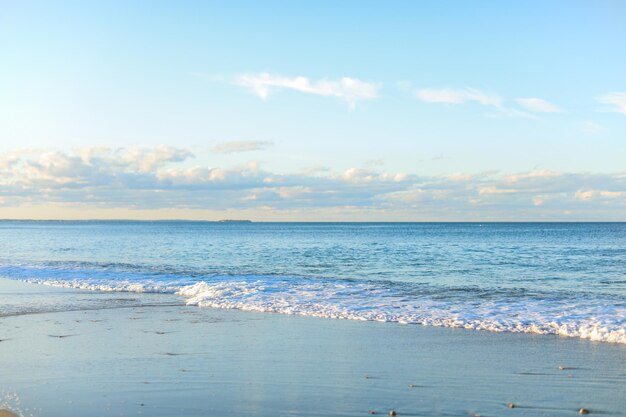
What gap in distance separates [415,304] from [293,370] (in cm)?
912

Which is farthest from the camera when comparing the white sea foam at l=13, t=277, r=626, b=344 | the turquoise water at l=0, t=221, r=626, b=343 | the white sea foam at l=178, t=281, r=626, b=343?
the turquoise water at l=0, t=221, r=626, b=343

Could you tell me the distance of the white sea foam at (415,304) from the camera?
15451 millimetres

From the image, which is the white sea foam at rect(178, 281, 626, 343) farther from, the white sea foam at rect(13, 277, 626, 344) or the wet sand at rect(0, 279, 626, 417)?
the wet sand at rect(0, 279, 626, 417)

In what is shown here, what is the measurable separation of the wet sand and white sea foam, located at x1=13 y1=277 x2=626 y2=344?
110 centimetres

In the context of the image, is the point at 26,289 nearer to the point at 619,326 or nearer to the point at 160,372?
the point at 160,372

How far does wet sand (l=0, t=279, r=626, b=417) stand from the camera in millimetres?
8750

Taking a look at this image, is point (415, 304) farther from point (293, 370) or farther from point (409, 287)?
point (293, 370)

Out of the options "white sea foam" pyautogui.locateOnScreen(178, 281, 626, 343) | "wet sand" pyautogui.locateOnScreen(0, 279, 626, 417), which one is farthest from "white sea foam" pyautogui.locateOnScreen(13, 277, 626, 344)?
"wet sand" pyautogui.locateOnScreen(0, 279, 626, 417)

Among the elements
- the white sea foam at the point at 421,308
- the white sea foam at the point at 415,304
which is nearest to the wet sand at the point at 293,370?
the white sea foam at the point at 421,308

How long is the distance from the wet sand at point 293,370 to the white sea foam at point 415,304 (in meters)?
1.10

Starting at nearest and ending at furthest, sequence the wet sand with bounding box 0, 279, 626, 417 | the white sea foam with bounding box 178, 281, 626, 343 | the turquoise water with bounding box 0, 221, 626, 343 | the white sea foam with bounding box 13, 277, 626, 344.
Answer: the wet sand with bounding box 0, 279, 626, 417, the white sea foam with bounding box 178, 281, 626, 343, the white sea foam with bounding box 13, 277, 626, 344, the turquoise water with bounding box 0, 221, 626, 343

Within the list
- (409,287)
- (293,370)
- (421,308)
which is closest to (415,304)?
(421,308)

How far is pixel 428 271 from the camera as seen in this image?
31.4 meters

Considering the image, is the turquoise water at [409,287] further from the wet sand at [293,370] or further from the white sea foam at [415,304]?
the wet sand at [293,370]
